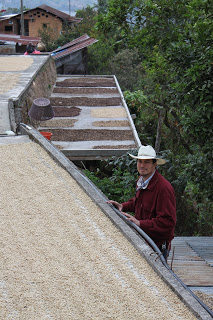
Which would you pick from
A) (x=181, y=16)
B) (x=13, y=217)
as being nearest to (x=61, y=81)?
(x=181, y=16)

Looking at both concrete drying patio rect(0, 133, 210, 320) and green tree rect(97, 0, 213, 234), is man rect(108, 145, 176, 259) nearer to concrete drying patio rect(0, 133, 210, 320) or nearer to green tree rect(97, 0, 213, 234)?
concrete drying patio rect(0, 133, 210, 320)

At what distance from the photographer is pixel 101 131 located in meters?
11.1

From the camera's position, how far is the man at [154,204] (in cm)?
348

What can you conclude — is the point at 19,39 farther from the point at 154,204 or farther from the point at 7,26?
the point at 154,204

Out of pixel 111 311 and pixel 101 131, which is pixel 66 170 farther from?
pixel 101 131

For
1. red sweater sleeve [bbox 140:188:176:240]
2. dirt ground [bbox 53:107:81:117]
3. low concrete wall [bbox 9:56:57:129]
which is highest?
red sweater sleeve [bbox 140:188:176:240]

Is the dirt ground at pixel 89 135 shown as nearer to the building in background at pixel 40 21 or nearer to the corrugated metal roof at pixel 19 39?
the corrugated metal roof at pixel 19 39

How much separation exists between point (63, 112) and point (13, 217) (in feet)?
30.4

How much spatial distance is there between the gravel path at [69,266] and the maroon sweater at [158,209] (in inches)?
11.4

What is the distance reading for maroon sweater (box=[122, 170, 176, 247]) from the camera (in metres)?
3.48

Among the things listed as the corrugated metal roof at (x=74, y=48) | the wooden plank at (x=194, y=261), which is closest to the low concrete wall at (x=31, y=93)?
the wooden plank at (x=194, y=261)

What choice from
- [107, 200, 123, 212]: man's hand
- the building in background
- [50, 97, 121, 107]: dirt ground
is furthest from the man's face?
the building in background

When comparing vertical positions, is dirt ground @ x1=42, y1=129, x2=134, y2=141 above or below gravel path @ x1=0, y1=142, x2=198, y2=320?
below

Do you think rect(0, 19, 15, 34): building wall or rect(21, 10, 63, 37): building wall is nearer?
rect(21, 10, 63, 37): building wall
